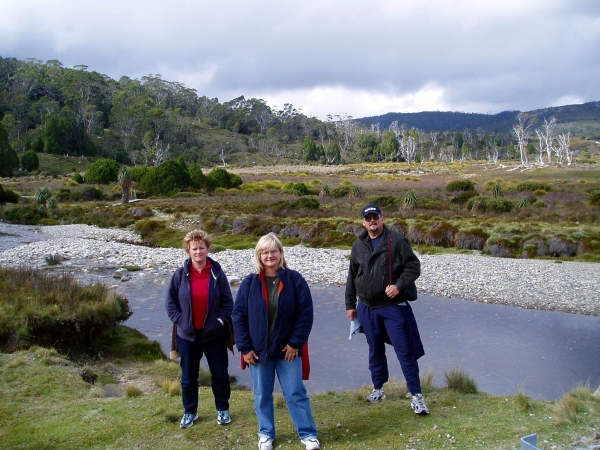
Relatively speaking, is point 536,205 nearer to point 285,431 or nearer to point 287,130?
point 285,431

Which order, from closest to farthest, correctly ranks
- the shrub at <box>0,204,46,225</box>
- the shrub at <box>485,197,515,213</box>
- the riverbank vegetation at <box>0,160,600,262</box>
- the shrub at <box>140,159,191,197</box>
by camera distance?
the riverbank vegetation at <box>0,160,600,262</box>
the shrub at <box>485,197,515,213</box>
the shrub at <box>0,204,46,225</box>
the shrub at <box>140,159,191,197</box>

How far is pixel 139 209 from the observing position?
3116 centimetres

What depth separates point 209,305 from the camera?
409 cm

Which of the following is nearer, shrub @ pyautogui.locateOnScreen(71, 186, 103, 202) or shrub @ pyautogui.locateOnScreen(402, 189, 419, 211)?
shrub @ pyautogui.locateOnScreen(402, 189, 419, 211)

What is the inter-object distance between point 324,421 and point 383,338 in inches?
35.1

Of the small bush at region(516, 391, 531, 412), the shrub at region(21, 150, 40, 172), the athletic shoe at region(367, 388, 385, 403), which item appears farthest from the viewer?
the shrub at region(21, 150, 40, 172)

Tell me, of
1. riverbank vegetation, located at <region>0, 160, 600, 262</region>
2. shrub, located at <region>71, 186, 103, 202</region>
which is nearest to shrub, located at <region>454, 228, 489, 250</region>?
riverbank vegetation, located at <region>0, 160, 600, 262</region>

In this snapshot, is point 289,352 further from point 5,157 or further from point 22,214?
point 5,157

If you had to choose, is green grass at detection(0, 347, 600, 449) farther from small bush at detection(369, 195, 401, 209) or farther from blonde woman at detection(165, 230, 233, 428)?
small bush at detection(369, 195, 401, 209)

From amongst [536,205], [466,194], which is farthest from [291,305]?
[466,194]

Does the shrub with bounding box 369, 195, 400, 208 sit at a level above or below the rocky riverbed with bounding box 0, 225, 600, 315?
above

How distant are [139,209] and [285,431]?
95.5 ft

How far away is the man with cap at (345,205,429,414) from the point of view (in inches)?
165

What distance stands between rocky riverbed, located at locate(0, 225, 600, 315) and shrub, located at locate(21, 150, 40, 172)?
146 feet
